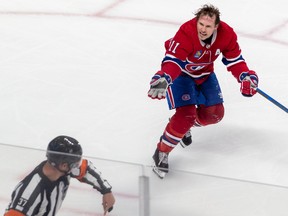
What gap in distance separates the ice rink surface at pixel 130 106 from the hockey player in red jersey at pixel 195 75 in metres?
0.20

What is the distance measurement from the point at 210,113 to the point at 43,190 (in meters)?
1.00

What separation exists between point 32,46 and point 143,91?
0.80 metres

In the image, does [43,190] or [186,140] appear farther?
[186,140]

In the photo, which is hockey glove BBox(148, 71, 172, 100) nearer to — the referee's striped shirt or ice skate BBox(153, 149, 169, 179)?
ice skate BBox(153, 149, 169, 179)

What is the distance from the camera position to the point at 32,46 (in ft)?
12.6

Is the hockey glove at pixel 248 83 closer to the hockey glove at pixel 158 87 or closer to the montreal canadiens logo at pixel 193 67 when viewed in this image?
the montreal canadiens logo at pixel 193 67

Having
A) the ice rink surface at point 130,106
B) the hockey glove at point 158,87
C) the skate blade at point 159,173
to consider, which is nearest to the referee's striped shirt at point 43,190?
the ice rink surface at point 130,106

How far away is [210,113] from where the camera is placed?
2.84 m

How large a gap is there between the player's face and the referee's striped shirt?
2.65 ft

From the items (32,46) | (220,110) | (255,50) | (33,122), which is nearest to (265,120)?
(220,110)

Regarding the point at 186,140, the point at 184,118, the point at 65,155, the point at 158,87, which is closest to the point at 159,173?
the point at 65,155

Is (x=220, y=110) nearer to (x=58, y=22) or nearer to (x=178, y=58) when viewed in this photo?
(x=178, y=58)

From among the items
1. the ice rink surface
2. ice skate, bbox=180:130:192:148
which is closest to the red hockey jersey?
ice skate, bbox=180:130:192:148

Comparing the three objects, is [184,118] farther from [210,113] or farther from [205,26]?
[205,26]
